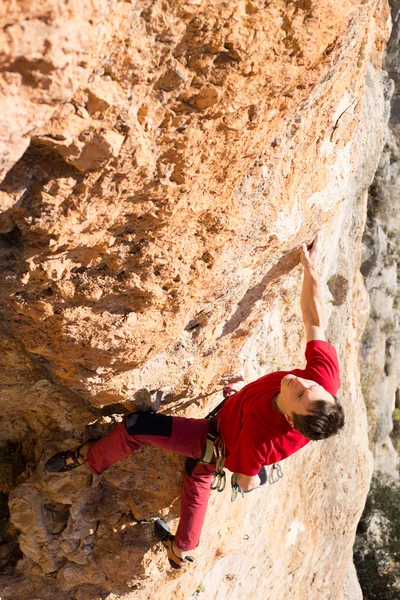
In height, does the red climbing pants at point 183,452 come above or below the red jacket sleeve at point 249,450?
below

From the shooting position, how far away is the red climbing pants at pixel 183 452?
3568 mm

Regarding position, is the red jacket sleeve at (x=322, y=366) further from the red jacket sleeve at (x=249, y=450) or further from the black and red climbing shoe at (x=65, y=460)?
the black and red climbing shoe at (x=65, y=460)

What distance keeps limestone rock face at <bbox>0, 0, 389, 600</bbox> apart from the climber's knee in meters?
0.13

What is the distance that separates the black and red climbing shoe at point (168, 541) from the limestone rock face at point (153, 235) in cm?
9

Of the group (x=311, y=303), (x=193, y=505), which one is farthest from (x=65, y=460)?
(x=311, y=303)

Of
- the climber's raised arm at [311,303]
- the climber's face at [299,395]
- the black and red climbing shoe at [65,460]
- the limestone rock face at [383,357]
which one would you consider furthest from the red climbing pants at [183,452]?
the limestone rock face at [383,357]

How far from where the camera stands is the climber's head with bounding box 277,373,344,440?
109 inches

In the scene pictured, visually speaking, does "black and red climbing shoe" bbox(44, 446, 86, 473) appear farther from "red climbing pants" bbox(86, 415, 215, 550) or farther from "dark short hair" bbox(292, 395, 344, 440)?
"dark short hair" bbox(292, 395, 344, 440)

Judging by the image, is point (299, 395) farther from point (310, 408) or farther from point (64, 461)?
point (64, 461)

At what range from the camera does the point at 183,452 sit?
3.65 metres

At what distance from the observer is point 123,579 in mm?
4062

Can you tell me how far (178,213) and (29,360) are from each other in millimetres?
1519

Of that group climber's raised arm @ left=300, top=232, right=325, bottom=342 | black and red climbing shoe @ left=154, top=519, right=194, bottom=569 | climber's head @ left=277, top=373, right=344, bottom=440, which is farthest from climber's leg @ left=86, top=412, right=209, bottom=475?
climber's raised arm @ left=300, top=232, right=325, bottom=342

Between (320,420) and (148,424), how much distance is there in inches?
49.2
